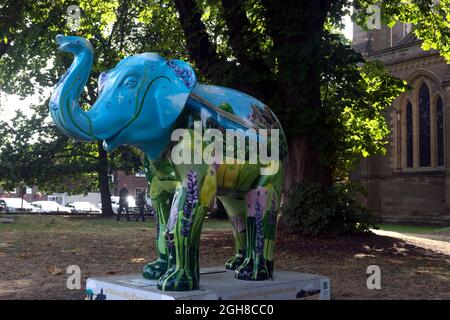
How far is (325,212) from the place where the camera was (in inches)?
447

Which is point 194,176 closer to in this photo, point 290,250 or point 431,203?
point 290,250

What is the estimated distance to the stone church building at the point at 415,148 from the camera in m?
26.6

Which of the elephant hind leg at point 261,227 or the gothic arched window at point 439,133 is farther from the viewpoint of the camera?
the gothic arched window at point 439,133

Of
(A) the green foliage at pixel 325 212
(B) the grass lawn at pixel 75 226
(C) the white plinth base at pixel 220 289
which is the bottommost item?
(B) the grass lawn at pixel 75 226

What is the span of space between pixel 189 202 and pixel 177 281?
658 millimetres

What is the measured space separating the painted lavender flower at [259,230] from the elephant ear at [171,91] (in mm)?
1297

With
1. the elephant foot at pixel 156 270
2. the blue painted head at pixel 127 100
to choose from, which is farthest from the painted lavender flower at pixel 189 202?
the elephant foot at pixel 156 270

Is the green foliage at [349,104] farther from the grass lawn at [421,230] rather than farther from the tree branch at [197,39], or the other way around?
the grass lawn at [421,230]

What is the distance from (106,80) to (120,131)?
1.65 feet

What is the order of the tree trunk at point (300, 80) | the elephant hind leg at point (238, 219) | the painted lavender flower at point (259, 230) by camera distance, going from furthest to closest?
1. the tree trunk at point (300, 80)
2. the elephant hind leg at point (238, 219)
3. the painted lavender flower at point (259, 230)

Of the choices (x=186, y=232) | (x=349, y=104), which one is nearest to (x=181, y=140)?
(x=186, y=232)

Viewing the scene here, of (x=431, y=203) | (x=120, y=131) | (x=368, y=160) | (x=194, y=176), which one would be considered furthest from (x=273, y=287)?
(x=368, y=160)

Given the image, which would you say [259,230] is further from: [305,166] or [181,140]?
[305,166]

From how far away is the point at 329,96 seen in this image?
38.2ft
